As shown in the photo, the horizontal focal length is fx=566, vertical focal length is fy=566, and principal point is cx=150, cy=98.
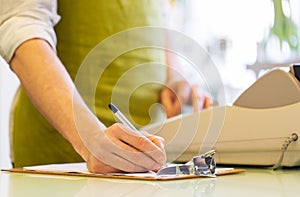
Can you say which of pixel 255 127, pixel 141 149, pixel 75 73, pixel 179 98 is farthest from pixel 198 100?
pixel 141 149

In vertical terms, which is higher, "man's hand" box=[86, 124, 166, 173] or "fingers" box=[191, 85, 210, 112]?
"man's hand" box=[86, 124, 166, 173]

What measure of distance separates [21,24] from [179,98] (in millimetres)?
428

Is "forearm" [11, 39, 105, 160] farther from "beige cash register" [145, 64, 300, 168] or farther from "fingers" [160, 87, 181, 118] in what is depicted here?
"fingers" [160, 87, 181, 118]

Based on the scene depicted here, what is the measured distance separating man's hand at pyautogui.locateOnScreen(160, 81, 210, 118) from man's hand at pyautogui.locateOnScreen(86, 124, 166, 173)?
491mm

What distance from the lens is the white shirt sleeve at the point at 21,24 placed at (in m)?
1.04

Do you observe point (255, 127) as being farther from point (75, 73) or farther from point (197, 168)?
point (75, 73)

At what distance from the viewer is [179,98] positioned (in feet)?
4.32

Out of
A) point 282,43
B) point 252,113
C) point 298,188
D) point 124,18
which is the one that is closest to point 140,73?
point 124,18

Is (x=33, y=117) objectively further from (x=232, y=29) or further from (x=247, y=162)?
(x=232, y=29)

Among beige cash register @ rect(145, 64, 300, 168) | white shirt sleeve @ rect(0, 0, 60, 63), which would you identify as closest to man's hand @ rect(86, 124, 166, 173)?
beige cash register @ rect(145, 64, 300, 168)

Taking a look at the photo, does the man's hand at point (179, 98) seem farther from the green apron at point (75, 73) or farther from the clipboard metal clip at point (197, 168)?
the clipboard metal clip at point (197, 168)

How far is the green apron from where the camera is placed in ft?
4.19

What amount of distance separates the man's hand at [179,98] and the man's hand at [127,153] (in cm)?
49

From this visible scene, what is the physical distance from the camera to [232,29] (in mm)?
2389
